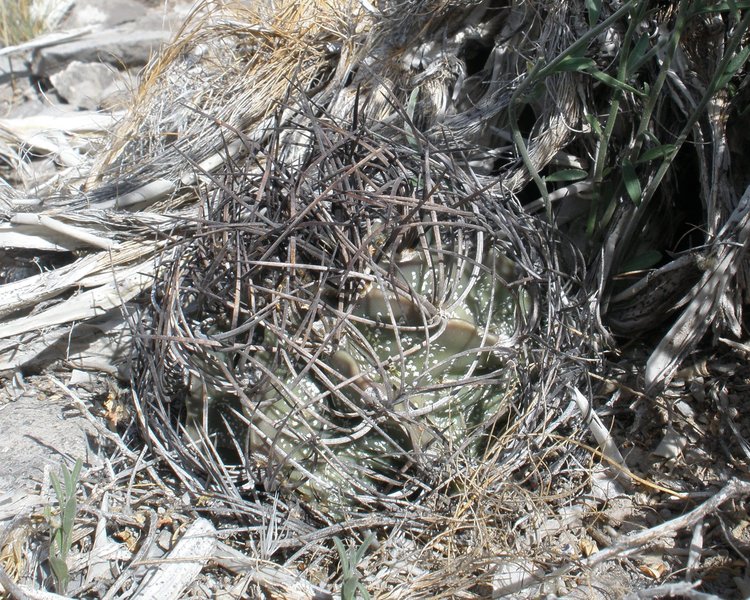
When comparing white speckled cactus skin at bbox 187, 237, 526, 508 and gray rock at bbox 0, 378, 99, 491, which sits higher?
white speckled cactus skin at bbox 187, 237, 526, 508

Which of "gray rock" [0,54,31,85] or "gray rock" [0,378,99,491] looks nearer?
"gray rock" [0,378,99,491]

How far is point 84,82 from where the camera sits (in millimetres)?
3363

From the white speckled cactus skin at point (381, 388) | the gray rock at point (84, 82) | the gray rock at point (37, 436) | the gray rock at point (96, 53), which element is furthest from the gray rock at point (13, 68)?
the white speckled cactus skin at point (381, 388)

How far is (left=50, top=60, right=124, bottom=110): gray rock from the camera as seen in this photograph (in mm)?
3314

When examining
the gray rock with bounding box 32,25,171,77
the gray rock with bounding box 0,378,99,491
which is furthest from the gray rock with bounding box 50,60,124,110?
the gray rock with bounding box 0,378,99,491

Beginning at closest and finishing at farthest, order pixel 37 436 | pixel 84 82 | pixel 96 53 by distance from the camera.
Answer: pixel 37 436
pixel 84 82
pixel 96 53

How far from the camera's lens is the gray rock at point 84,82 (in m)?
3.31

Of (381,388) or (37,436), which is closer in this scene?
(381,388)

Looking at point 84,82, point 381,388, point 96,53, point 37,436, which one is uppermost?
point 96,53

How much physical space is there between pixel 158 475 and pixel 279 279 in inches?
21.5

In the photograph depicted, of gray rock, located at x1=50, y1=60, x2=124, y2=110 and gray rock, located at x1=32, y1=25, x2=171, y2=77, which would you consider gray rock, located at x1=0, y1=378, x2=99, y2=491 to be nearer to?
gray rock, located at x1=50, y1=60, x2=124, y2=110

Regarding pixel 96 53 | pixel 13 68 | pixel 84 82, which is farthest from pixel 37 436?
pixel 13 68

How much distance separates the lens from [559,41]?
189 cm

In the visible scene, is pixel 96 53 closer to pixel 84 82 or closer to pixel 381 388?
pixel 84 82
